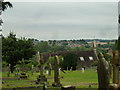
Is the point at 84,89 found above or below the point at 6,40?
below

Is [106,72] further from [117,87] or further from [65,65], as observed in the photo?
[65,65]

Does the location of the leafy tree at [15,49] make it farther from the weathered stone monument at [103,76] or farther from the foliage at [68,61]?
the weathered stone monument at [103,76]

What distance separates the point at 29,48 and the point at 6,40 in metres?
4.76

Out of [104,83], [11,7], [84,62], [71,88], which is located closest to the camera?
[71,88]

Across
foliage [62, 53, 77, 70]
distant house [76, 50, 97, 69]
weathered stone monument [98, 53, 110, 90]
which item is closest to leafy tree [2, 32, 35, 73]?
foliage [62, 53, 77, 70]

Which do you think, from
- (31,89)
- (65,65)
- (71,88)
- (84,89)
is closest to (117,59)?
(84,89)

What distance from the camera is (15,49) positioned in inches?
2032

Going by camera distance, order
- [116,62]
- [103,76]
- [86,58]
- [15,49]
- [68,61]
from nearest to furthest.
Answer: [103,76]
[116,62]
[15,49]
[68,61]
[86,58]

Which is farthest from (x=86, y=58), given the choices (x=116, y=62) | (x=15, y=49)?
(x=116, y=62)

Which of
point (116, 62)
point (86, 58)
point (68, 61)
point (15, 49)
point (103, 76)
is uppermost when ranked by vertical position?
point (15, 49)

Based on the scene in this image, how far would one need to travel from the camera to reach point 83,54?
7944 centimetres

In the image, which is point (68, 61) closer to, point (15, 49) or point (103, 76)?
point (15, 49)

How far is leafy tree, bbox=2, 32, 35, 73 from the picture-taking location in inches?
1992

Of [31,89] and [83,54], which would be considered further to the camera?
[83,54]
